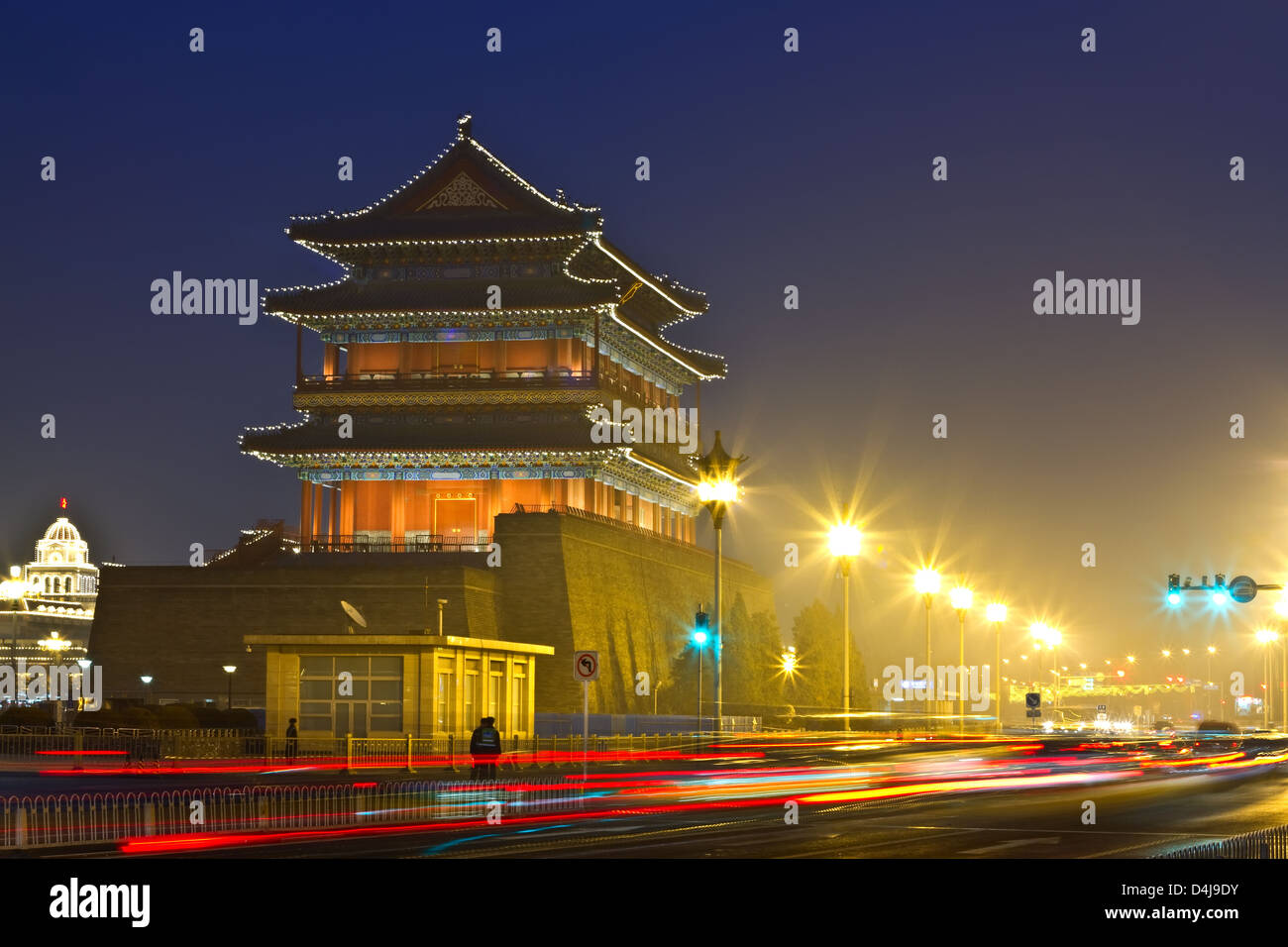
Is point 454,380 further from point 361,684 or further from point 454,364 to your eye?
point 361,684

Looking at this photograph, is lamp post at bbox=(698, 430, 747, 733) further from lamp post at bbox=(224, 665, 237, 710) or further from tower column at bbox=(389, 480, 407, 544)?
tower column at bbox=(389, 480, 407, 544)

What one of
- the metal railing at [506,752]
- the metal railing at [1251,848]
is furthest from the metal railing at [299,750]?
the metal railing at [1251,848]

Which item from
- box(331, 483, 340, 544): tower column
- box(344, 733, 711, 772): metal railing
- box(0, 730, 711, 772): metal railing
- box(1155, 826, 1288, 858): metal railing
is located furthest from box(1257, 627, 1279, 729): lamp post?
box(1155, 826, 1288, 858): metal railing

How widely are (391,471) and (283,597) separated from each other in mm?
11625

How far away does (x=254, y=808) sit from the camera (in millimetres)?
25094

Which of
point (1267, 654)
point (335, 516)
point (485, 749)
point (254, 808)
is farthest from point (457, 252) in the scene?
point (1267, 654)

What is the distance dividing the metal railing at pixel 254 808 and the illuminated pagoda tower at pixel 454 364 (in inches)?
1614

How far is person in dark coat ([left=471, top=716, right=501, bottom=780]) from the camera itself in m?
32.2

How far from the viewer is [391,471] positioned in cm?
7419

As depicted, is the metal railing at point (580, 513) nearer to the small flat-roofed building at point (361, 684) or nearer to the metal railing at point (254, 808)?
the small flat-roofed building at point (361, 684)

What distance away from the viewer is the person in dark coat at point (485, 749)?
3219 cm

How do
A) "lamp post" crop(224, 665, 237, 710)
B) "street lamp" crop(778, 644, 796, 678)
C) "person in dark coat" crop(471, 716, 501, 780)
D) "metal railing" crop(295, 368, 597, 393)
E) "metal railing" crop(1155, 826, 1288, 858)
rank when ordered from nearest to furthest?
"metal railing" crop(1155, 826, 1288, 858), "person in dark coat" crop(471, 716, 501, 780), "lamp post" crop(224, 665, 237, 710), "metal railing" crop(295, 368, 597, 393), "street lamp" crop(778, 644, 796, 678)

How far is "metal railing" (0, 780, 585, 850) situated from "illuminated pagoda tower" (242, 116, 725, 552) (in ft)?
135
